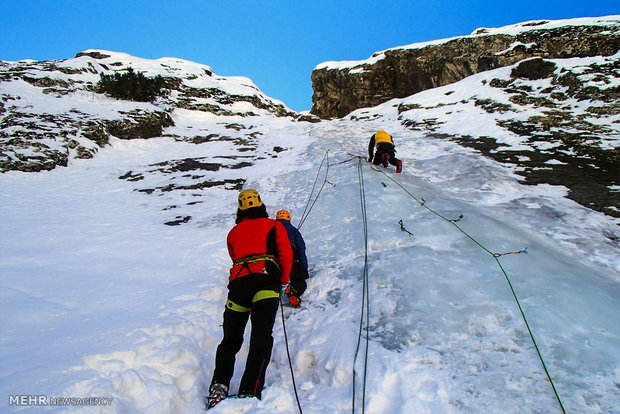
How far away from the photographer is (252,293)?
8.14 feet

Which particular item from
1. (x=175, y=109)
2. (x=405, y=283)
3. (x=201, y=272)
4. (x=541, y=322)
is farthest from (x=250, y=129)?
(x=541, y=322)

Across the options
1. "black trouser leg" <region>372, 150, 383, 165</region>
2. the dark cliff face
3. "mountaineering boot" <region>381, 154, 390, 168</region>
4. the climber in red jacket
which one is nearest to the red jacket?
the climber in red jacket

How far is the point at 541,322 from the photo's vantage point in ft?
8.33

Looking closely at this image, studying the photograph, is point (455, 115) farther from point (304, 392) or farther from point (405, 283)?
point (304, 392)

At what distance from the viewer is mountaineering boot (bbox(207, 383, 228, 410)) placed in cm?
214

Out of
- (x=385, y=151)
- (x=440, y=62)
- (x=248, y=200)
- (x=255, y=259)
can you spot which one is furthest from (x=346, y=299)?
(x=440, y=62)

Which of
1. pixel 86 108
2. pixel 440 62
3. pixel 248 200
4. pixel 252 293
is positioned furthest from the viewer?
pixel 440 62

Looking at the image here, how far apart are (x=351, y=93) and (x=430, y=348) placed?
26.8 meters

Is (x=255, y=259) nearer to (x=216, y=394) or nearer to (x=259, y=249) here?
(x=259, y=249)

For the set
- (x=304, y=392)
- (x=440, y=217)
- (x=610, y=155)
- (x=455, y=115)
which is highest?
(x=455, y=115)

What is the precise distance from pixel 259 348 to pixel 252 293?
41cm

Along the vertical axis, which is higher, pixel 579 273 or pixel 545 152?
pixel 545 152

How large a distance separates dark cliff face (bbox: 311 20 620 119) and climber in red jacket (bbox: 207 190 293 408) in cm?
1750

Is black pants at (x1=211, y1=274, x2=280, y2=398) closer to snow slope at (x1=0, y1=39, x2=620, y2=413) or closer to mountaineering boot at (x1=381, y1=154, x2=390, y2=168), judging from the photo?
snow slope at (x1=0, y1=39, x2=620, y2=413)
